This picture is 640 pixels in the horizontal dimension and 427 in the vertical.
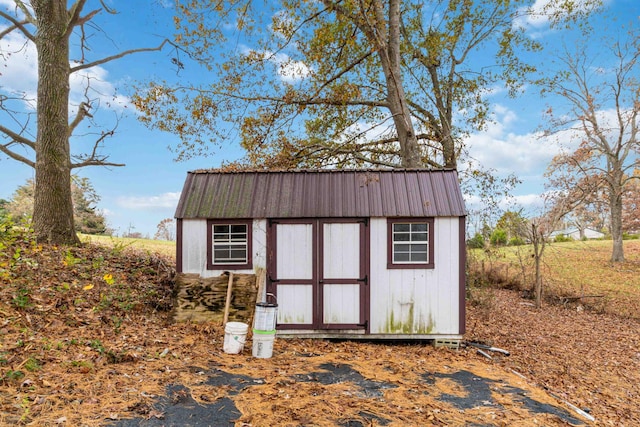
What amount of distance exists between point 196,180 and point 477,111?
10.8 meters

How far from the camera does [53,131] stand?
30.7ft

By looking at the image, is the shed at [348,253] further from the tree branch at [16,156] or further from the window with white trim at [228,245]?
the tree branch at [16,156]

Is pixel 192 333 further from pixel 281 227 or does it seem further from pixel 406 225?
pixel 406 225

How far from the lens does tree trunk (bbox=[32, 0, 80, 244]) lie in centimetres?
902

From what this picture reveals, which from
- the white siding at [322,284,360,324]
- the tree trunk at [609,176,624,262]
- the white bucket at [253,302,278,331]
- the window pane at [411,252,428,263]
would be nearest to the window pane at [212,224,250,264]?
the white bucket at [253,302,278,331]

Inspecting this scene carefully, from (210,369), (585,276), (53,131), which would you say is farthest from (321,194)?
(585,276)

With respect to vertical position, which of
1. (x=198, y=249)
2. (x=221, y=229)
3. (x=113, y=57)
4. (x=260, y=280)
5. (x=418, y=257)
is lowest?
(x=260, y=280)

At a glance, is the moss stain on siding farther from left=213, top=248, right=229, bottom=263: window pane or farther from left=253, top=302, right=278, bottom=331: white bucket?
left=213, top=248, right=229, bottom=263: window pane

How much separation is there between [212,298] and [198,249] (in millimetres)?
952

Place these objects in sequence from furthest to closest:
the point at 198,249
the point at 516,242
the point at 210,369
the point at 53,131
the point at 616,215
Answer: the point at 516,242, the point at 616,215, the point at 53,131, the point at 198,249, the point at 210,369

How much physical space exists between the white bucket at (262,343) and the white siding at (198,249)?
1.66 meters

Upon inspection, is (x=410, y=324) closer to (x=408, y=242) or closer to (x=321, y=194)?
(x=408, y=242)

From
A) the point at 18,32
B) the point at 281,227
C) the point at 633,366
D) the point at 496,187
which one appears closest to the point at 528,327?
the point at 633,366

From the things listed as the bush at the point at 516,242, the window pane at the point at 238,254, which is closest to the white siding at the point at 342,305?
the window pane at the point at 238,254
